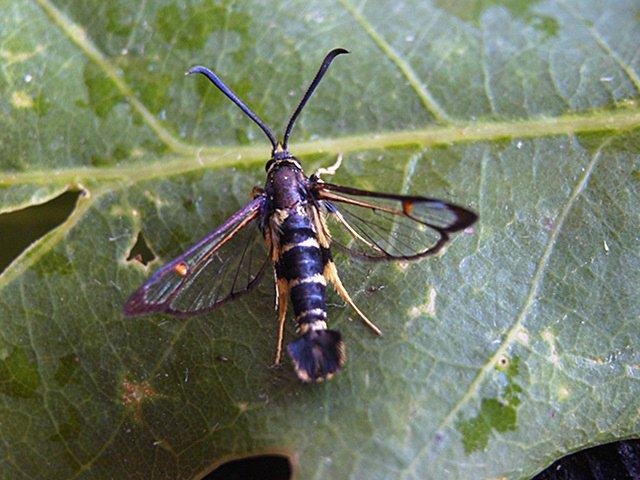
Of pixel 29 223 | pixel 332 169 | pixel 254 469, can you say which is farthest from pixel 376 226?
pixel 29 223

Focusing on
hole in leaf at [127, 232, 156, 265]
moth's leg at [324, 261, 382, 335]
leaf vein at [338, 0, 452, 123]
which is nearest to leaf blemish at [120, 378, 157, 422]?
hole in leaf at [127, 232, 156, 265]

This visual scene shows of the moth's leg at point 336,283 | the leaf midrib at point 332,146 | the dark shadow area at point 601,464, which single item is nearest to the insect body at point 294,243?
the moth's leg at point 336,283

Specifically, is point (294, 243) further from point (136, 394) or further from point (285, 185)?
point (136, 394)

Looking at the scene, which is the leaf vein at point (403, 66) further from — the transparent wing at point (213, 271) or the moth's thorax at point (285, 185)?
the transparent wing at point (213, 271)

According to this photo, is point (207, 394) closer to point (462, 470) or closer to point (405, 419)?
→ point (405, 419)

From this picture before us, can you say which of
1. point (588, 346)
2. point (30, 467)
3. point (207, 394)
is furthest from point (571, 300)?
point (30, 467)

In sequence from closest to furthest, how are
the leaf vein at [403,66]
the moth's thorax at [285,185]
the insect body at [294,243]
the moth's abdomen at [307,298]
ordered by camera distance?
the moth's abdomen at [307,298]
the insect body at [294,243]
the moth's thorax at [285,185]
the leaf vein at [403,66]

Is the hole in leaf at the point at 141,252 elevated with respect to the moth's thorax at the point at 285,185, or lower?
lower
